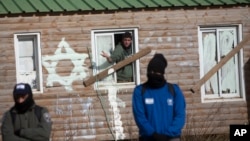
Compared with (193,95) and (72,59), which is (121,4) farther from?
(193,95)

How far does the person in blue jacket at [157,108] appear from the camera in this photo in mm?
8070

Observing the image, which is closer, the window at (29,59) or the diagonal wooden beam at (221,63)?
the window at (29,59)

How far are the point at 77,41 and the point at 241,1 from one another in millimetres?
4074

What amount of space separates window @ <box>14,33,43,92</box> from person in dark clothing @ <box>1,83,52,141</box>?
21.8ft

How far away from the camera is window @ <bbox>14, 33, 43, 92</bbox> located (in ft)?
48.1

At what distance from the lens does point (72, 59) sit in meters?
14.8

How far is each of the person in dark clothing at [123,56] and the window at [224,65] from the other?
5.86 ft

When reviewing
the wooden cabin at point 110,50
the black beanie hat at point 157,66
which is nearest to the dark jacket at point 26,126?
the black beanie hat at point 157,66

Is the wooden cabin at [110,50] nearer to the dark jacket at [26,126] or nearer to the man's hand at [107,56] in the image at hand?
the man's hand at [107,56]

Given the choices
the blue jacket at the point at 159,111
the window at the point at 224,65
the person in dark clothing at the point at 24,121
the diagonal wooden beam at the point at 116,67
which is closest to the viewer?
the person in dark clothing at the point at 24,121

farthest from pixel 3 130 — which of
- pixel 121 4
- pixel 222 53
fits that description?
pixel 222 53

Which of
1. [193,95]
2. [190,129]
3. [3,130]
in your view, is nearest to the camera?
[3,130]

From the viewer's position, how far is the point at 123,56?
49.9 feet

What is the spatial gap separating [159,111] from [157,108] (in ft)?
0.15
